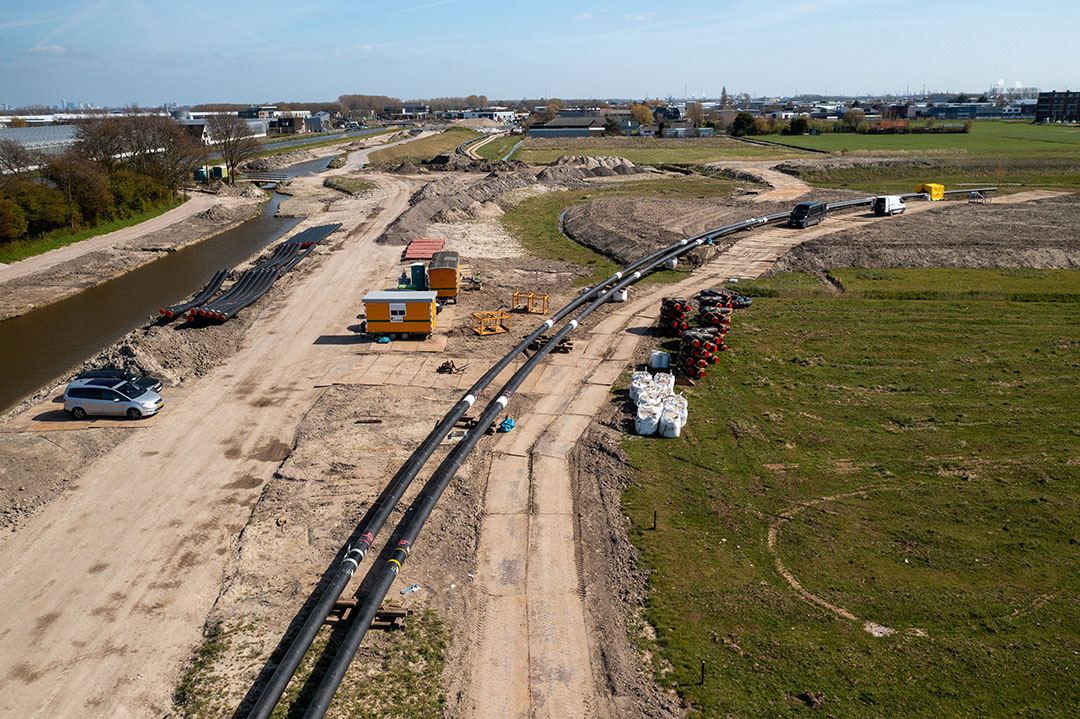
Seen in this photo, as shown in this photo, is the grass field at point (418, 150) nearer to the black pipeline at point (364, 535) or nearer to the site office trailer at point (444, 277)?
the site office trailer at point (444, 277)

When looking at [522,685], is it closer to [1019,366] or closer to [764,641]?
[764,641]

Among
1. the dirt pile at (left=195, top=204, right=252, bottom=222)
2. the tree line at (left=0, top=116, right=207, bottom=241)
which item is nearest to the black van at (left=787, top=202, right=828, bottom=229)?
the dirt pile at (left=195, top=204, right=252, bottom=222)

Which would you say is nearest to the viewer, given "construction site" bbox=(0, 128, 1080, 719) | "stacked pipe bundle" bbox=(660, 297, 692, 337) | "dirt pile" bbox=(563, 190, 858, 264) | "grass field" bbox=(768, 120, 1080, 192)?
"construction site" bbox=(0, 128, 1080, 719)

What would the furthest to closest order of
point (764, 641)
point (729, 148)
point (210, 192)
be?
→ point (729, 148), point (210, 192), point (764, 641)

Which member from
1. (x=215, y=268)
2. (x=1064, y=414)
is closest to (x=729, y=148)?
(x=215, y=268)

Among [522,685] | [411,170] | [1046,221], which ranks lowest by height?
[522,685]

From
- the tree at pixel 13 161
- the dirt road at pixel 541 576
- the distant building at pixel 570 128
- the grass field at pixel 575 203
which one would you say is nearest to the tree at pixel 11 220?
the tree at pixel 13 161

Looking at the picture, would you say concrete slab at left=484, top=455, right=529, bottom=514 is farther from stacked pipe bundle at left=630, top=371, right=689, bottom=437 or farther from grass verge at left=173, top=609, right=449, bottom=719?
grass verge at left=173, top=609, right=449, bottom=719
